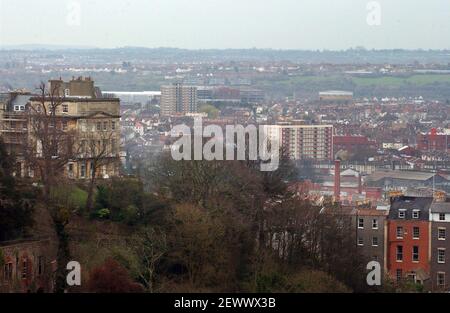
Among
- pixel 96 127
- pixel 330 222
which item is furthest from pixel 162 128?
pixel 330 222

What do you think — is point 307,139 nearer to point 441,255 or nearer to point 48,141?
point 441,255

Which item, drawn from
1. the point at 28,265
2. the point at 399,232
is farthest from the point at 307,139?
the point at 28,265

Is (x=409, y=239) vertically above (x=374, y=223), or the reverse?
(x=374, y=223)

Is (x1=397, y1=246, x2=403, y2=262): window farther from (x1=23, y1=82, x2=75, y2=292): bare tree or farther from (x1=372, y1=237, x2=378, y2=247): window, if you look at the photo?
(x1=23, y1=82, x2=75, y2=292): bare tree

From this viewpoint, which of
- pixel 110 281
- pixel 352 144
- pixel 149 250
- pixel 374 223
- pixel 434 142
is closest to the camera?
pixel 110 281

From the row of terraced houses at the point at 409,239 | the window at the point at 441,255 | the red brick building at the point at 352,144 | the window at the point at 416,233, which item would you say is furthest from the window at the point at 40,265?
the red brick building at the point at 352,144
